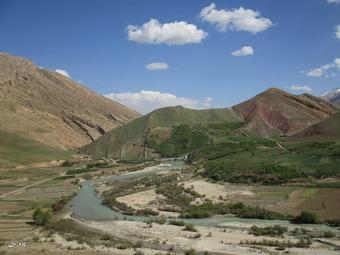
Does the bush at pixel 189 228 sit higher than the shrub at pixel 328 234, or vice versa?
the shrub at pixel 328 234

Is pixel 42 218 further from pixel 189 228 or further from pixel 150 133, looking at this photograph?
pixel 150 133

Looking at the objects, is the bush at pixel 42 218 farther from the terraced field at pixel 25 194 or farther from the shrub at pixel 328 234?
the shrub at pixel 328 234

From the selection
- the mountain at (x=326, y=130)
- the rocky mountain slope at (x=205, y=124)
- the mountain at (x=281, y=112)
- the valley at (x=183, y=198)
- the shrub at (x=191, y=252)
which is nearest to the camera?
the shrub at (x=191, y=252)

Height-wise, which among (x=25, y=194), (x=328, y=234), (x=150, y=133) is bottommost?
(x=328, y=234)

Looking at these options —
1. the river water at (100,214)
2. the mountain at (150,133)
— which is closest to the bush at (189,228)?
the river water at (100,214)

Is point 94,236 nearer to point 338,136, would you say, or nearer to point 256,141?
point 338,136

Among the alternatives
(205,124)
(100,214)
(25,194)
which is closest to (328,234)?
(100,214)

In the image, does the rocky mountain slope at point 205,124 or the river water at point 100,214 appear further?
the rocky mountain slope at point 205,124
